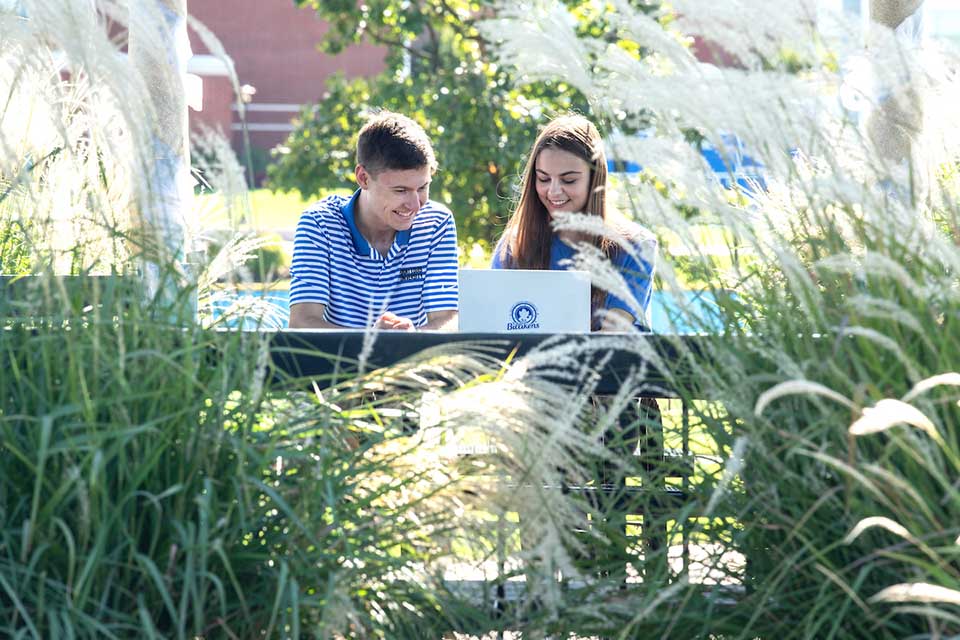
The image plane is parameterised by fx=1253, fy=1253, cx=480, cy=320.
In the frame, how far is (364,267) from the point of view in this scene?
149 inches

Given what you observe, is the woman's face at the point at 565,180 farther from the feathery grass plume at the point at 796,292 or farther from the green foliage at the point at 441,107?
the green foliage at the point at 441,107

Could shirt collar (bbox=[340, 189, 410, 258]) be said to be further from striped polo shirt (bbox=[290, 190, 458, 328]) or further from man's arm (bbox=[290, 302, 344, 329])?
man's arm (bbox=[290, 302, 344, 329])

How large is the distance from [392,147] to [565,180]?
54 cm

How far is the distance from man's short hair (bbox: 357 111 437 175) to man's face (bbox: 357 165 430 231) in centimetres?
2

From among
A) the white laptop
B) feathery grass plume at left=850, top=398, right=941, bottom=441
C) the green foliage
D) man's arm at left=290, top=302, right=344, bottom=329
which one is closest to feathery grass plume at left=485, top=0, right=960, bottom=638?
feathery grass plume at left=850, top=398, right=941, bottom=441

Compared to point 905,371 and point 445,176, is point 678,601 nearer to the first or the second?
point 905,371

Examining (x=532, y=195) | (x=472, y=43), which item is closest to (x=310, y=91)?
(x=472, y=43)

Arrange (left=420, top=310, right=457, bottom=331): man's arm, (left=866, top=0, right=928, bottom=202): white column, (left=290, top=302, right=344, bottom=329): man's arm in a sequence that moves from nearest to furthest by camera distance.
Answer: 1. (left=866, top=0, right=928, bottom=202): white column
2. (left=290, top=302, right=344, bottom=329): man's arm
3. (left=420, top=310, right=457, bottom=331): man's arm

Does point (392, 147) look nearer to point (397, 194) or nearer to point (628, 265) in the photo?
point (397, 194)

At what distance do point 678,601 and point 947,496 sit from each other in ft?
1.41

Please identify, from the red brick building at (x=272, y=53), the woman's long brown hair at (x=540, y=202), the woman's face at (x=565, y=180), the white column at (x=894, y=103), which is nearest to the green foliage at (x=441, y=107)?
the white column at (x=894, y=103)

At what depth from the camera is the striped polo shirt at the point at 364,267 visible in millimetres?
3717

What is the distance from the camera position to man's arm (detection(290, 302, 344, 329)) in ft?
12.0

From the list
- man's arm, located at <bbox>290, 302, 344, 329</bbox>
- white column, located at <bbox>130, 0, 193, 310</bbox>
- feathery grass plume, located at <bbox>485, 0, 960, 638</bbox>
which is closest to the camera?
feathery grass plume, located at <bbox>485, 0, 960, 638</bbox>
